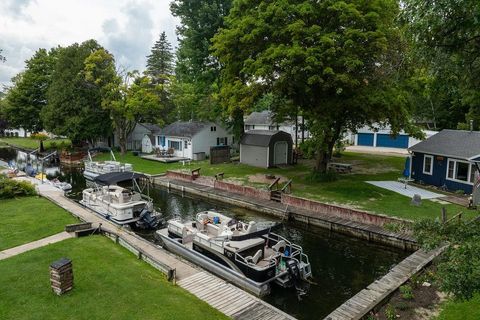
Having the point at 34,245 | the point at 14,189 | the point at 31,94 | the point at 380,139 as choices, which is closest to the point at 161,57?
the point at 31,94

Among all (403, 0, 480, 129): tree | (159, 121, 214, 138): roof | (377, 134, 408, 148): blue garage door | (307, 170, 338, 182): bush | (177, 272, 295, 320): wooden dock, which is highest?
(403, 0, 480, 129): tree

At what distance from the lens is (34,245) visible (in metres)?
15.3

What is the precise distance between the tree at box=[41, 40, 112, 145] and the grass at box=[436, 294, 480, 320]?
47.5 meters

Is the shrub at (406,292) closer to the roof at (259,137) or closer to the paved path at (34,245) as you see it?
the paved path at (34,245)

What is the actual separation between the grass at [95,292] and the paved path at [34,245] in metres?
0.74

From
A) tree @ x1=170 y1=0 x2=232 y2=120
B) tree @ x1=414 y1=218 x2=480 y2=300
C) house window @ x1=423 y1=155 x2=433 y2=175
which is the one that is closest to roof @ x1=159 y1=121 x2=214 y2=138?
tree @ x1=170 y1=0 x2=232 y2=120

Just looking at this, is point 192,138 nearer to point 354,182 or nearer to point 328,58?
point 354,182

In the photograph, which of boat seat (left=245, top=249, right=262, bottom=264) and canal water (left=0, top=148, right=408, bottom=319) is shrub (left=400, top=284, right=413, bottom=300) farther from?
boat seat (left=245, top=249, right=262, bottom=264)

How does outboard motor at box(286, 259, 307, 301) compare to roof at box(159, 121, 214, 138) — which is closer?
outboard motor at box(286, 259, 307, 301)

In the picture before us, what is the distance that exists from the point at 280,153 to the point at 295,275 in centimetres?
2397

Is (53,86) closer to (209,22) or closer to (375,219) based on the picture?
(209,22)

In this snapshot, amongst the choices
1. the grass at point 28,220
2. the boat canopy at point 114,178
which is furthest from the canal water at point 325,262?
the grass at point 28,220

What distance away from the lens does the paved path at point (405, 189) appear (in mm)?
23422

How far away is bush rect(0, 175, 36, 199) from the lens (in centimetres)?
2386
